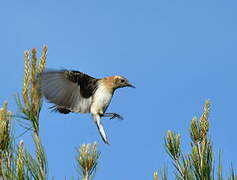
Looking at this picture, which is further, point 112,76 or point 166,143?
point 112,76

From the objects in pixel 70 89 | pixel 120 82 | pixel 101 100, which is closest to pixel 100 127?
pixel 101 100

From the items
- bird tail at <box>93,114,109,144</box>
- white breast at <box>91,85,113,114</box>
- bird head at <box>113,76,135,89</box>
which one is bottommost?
bird tail at <box>93,114,109,144</box>

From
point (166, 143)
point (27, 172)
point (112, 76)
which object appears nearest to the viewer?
point (27, 172)

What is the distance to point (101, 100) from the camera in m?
4.58

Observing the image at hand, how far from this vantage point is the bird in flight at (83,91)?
4.19 m

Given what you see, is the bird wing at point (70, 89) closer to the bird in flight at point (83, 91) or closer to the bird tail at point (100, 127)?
the bird in flight at point (83, 91)

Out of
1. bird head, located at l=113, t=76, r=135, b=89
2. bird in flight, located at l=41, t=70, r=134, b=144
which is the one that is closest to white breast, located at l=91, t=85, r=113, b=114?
bird in flight, located at l=41, t=70, r=134, b=144

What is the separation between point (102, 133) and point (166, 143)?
34.9 inches

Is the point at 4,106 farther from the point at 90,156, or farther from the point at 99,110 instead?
the point at 99,110

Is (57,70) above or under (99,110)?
above

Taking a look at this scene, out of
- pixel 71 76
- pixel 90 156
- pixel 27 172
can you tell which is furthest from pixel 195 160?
pixel 71 76

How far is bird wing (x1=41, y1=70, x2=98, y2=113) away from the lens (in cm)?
399

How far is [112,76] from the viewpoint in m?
5.02

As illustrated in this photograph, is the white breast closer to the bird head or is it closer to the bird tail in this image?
the bird tail
